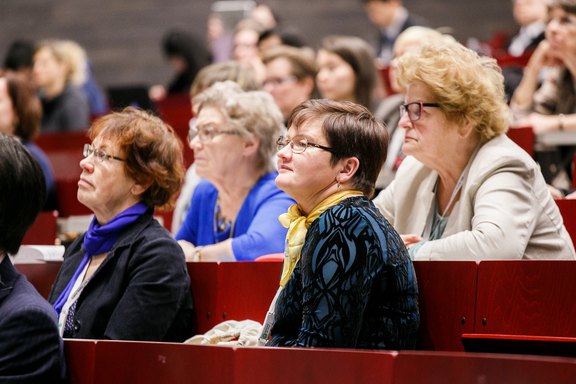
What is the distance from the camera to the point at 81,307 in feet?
9.07

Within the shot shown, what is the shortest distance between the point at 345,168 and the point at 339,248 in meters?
0.27

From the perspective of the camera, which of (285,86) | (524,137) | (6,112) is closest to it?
(524,137)

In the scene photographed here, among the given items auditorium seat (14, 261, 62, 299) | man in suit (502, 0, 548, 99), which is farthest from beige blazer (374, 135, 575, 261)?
man in suit (502, 0, 548, 99)

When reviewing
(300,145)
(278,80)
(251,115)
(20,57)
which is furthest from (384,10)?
(300,145)

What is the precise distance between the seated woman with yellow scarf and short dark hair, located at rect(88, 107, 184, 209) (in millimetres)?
541

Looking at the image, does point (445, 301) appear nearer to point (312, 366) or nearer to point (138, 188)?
point (312, 366)

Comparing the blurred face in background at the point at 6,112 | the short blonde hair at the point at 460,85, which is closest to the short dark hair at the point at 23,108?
the blurred face in background at the point at 6,112

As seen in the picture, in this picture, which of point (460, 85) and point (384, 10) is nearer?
point (460, 85)

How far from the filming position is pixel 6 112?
4.74 m

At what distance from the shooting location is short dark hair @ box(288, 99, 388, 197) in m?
2.41

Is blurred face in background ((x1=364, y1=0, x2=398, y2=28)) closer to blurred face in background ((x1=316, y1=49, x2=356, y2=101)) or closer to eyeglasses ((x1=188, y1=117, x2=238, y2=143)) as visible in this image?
blurred face in background ((x1=316, y1=49, x2=356, y2=101))

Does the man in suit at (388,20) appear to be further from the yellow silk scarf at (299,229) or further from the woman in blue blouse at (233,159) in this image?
the yellow silk scarf at (299,229)

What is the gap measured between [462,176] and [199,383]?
1.12 meters

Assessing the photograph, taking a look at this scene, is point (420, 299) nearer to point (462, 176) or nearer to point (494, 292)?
point (494, 292)
